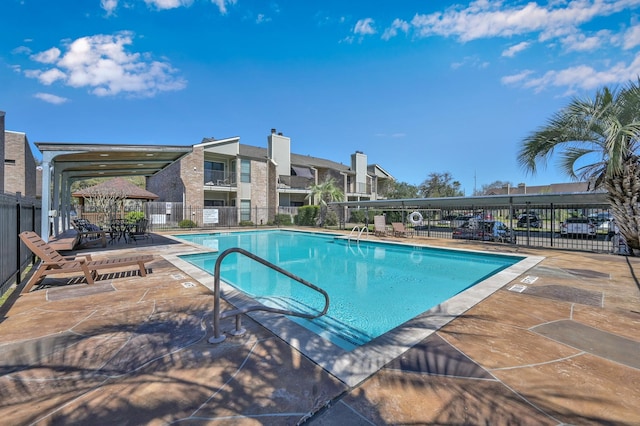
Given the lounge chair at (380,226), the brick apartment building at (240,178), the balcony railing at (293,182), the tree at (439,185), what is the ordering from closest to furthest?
1. the lounge chair at (380,226)
2. the brick apartment building at (240,178)
3. the balcony railing at (293,182)
4. the tree at (439,185)

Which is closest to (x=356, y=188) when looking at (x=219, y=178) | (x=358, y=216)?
(x=358, y=216)

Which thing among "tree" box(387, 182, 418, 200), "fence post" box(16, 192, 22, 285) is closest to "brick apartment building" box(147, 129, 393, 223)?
"tree" box(387, 182, 418, 200)

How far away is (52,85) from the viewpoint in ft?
60.8

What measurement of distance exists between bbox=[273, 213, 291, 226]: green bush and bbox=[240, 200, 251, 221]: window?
259 centimetres

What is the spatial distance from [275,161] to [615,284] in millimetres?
27767

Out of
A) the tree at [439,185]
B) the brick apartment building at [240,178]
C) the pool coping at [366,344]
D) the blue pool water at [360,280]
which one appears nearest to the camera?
the pool coping at [366,344]

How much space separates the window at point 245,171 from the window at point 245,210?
2.04m

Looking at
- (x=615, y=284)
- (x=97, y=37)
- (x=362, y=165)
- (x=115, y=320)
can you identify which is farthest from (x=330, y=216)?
(x=115, y=320)

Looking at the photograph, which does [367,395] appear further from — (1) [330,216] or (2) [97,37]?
(1) [330,216]

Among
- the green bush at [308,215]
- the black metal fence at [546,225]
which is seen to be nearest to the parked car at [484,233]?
the black metal fence at [546,225]

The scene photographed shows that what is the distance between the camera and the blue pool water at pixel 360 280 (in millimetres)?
5340

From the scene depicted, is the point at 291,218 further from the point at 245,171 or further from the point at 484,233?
the point at 484,233

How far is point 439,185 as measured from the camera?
157 ft

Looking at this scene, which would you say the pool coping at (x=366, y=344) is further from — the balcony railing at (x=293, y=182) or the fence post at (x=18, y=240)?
the balcony railing at (x=293, y=182)
